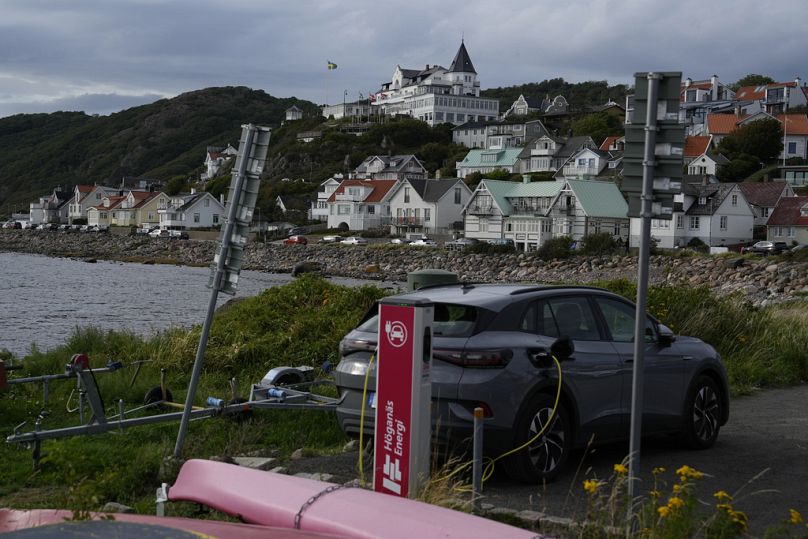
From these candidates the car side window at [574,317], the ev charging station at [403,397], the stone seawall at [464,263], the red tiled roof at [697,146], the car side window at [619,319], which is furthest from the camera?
the red tiled roof at [697,146]

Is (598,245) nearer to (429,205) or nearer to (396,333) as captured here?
(429,205)

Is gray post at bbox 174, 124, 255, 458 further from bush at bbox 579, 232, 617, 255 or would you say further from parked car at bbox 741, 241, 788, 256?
bush at bbox 579, 232, 617, 255

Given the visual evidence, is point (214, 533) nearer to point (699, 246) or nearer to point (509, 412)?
point (509, 412)

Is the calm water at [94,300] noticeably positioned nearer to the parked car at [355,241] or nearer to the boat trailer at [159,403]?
the boat trailer at [159,403]

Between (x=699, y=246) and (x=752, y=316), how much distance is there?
6011 centimetres

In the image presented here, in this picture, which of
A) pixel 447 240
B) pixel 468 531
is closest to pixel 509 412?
pixel 468 531

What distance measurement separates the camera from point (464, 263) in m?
75.3

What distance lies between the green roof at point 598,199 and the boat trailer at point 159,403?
2908 inches

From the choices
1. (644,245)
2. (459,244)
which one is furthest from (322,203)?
(644,245)

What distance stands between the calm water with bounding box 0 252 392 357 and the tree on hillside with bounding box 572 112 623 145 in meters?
71.6

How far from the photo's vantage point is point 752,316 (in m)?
17.8

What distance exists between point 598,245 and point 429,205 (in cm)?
3058

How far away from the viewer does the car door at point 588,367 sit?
27.5ft

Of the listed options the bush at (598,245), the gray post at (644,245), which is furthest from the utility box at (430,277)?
the bush at (598,245)
